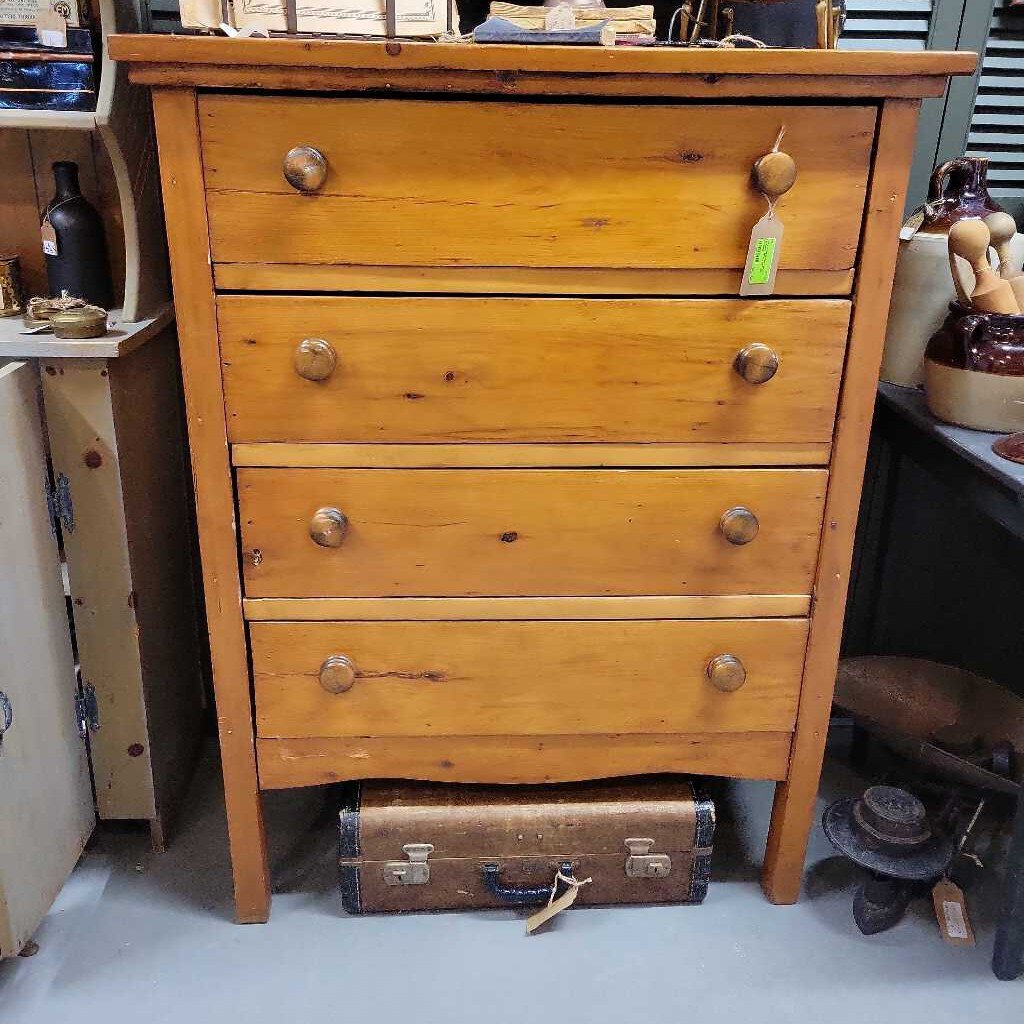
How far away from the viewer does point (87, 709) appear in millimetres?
1400

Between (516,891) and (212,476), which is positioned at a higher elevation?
(212,476)

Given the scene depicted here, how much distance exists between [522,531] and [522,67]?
531 millimetres

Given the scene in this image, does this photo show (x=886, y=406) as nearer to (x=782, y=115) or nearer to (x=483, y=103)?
(x=782, y=115)

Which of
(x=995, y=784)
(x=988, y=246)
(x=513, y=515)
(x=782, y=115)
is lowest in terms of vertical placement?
(x=995, y=784)

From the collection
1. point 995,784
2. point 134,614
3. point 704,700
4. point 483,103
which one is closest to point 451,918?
point 704,700

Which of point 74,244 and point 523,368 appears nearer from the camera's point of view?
point 523,368

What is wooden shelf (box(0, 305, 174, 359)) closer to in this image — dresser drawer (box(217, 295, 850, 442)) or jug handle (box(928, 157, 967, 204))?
dresser drawer (box(217, 295, 850, 442))

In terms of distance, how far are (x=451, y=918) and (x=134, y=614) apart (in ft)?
2.14

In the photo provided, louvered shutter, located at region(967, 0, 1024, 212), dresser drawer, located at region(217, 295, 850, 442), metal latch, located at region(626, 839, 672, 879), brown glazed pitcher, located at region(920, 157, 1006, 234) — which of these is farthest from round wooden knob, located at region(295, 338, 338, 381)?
louvered shutter, located at region(967, 0, 1024, 212)

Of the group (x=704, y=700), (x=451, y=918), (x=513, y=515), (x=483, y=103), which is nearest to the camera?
(x=483, y=103)

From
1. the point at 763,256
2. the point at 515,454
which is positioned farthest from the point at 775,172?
the point at 515,454

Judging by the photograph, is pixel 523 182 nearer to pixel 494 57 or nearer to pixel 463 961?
pixel 494 57

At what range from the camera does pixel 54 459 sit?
4.25 ft

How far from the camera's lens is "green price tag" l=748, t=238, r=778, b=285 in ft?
3.49
